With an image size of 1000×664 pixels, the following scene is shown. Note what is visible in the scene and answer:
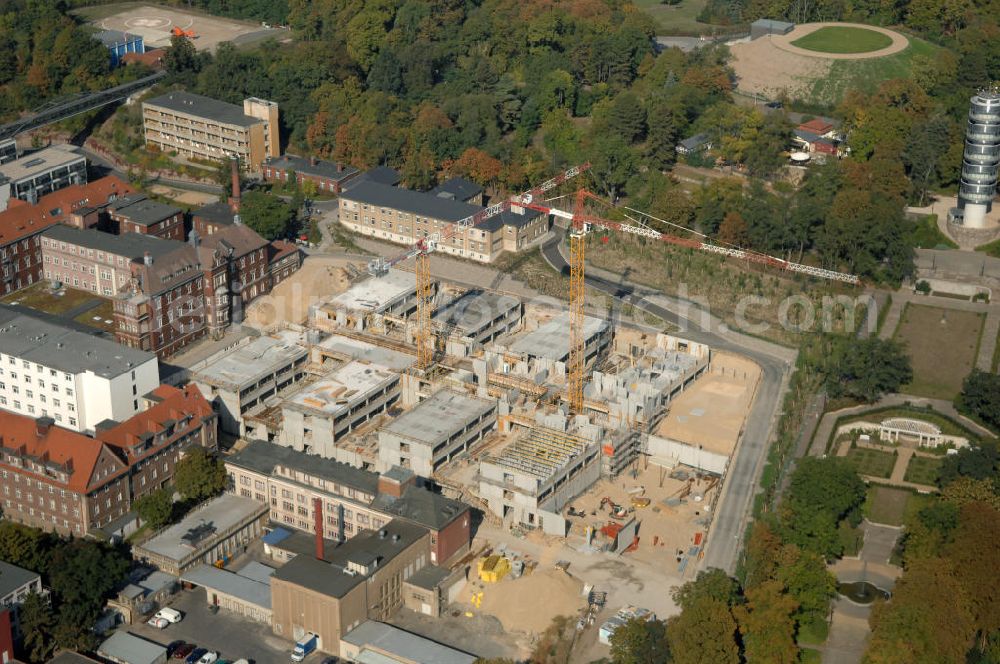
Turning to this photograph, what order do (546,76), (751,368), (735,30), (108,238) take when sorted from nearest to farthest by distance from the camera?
(751,368) → (108,238) → (546,76) → (735,30)

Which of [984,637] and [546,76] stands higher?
[546,76]

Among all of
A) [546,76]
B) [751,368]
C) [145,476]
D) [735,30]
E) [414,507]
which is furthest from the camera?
[735,30]

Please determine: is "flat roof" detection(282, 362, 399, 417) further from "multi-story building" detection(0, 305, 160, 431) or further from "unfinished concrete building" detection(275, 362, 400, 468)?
"multi-story building" detection(0, 305, 160, 431)

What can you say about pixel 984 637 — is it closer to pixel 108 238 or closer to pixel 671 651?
pixel 671 651

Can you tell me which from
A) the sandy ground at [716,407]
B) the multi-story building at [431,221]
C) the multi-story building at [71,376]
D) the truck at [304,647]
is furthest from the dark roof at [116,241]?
the truck at [304,647]

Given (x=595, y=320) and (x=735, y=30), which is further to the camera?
(x=735, y=30)

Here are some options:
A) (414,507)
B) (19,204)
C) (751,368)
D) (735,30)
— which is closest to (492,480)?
(414,507)

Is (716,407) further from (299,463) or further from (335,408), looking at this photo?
(299,463)

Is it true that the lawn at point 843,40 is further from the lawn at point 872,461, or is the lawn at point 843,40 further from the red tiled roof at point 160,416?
A: the red tiled roof at point 160,416
